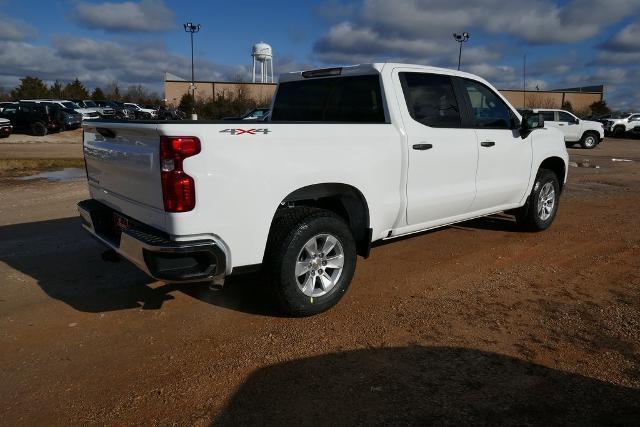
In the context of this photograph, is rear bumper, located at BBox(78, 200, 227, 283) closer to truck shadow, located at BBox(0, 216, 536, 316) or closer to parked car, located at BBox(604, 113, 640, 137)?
truck shadow, located at BBox(0, 216, 536, 316)

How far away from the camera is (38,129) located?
26.5 metres

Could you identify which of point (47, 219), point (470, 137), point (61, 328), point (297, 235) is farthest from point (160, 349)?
point (47, 219)

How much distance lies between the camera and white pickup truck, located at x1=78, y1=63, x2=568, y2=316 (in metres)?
3.25

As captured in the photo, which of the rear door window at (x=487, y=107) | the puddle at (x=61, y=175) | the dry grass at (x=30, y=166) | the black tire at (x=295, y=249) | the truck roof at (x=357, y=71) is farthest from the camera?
the dry grass at (x=30, y=166)

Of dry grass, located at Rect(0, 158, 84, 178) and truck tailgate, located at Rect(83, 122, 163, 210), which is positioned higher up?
truck tailgate, located at Rect(83, 122, 163, 210)

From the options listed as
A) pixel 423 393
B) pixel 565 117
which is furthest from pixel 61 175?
pixel 565 117

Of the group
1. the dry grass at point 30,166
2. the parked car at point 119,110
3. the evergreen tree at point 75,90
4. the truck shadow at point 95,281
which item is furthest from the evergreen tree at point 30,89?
the truck shadow at point 95,281

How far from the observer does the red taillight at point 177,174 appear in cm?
312

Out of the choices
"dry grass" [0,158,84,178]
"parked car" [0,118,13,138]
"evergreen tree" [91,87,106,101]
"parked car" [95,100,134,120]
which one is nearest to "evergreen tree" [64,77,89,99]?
"evergreen tree" [91,87,106,101]

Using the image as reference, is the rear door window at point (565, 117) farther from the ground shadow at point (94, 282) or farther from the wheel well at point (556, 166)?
the ground shadow at point (94, 282)

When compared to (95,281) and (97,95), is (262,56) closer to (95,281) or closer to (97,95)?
(97,95)

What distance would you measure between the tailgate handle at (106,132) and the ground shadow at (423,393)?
2090mm

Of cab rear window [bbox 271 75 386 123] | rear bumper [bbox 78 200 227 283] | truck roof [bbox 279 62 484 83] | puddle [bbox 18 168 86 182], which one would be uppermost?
truck roof [bbox 279 62 484 83]

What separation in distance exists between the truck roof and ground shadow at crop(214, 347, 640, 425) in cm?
258
